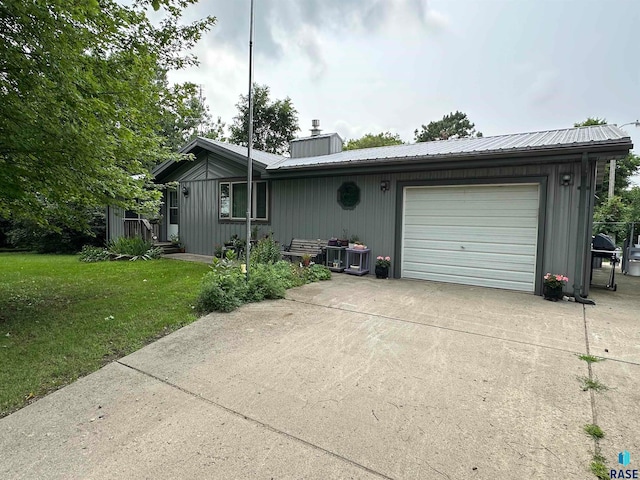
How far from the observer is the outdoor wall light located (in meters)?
5.72

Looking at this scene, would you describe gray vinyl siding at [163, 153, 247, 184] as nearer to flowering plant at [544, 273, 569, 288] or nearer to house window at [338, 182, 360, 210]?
house window at [338, 182, 360, 210]

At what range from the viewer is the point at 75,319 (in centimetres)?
437

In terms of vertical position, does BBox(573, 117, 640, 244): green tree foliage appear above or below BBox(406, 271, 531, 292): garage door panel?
above

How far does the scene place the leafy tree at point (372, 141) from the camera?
32.4 meters

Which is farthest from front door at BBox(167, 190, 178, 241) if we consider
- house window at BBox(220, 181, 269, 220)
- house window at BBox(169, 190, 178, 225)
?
house window at BBox(220, 181, 269, 220)

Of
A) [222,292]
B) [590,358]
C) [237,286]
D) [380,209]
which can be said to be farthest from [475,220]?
[222,292]

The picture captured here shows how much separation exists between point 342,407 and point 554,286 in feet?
16.2

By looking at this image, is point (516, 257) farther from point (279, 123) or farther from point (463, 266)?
point (279, 123)

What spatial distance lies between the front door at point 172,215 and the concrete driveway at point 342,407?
29.8 feet

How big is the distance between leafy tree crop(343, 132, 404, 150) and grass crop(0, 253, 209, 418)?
27487 millimetres

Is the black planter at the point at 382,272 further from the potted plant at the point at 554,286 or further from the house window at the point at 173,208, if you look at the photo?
the house window at the point at 173,208

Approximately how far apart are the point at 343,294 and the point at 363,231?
2.53 m

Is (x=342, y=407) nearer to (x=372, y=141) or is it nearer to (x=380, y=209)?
(x=380, y=209)

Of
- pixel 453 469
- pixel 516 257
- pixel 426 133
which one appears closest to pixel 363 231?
pixel 516 257
